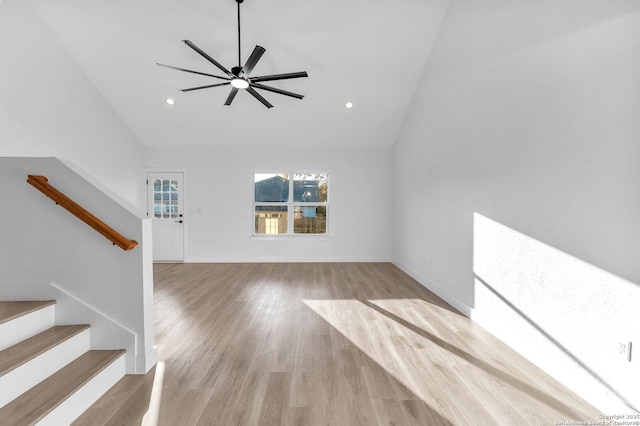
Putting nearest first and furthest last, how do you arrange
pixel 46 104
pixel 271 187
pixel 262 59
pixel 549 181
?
pixel 549 181 → pixel 46 104 → pixel 262 59 → pixel 271 187

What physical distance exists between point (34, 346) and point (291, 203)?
5.53 m

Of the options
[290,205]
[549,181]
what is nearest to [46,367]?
[549,181]

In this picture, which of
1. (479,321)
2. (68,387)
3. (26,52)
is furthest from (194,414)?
Answer: (26,52)

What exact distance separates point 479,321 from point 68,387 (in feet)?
11.5

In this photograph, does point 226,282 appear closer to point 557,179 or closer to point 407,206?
point 407,206

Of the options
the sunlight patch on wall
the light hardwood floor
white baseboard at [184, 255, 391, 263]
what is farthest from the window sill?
the sunlight patch on wall

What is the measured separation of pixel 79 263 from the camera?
7.47 ft

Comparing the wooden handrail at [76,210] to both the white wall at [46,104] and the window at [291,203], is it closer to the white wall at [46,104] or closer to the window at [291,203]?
the white wall at [46,104]

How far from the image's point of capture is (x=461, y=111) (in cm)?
379

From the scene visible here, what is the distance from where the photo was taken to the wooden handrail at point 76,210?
2.12 meters

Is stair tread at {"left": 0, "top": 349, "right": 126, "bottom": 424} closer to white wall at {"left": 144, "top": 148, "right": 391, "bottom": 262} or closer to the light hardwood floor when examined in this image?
the light hardwood floor

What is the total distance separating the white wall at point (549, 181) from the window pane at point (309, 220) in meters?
3.52

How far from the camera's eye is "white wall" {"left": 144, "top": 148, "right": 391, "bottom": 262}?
7.03 m

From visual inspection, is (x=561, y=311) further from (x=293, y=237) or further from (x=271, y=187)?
(x=271, y=187)
